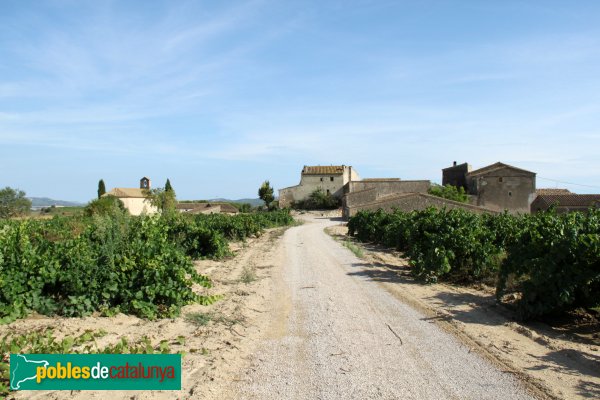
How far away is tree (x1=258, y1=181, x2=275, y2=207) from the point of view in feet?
251

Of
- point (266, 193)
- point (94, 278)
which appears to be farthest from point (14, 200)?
point (94, 278)

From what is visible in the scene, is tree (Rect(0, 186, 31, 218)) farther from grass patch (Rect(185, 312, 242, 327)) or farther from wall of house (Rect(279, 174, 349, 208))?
grass patch (Rect(185, 312, 242, 327))

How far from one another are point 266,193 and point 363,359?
71.0 meters

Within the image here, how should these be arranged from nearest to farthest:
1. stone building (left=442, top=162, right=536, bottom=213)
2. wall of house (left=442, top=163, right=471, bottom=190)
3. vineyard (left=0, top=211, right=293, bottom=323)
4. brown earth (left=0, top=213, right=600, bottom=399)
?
brown earth (left=0, top=213, right=600, bottom=399)
vineyard (left=0, top=211, right=293, bottom=323)
stone building (left=442, top=162, right=536, bottom=213)
wall of house (left=442, top=163, right=471, bottom=190)

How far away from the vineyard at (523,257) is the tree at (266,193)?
6116cm

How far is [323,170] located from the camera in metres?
71.9

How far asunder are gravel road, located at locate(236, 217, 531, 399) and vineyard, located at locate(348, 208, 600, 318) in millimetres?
1818

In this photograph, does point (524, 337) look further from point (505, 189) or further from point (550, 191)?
point (550, 191)

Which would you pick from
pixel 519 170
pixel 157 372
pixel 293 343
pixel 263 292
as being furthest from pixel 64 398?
pixel 519 170

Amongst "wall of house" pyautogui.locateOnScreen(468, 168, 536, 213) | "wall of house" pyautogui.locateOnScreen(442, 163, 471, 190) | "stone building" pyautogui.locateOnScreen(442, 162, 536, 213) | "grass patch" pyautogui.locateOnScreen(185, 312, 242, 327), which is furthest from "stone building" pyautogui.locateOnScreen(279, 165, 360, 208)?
"grass patch" pyautogui.locateOnScreen(185, 312, 242, 327)

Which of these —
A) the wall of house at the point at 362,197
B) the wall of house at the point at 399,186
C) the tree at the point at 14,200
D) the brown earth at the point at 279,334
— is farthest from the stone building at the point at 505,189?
the tree at the point at 14,200

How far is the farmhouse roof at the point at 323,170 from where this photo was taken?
70500 millimetres

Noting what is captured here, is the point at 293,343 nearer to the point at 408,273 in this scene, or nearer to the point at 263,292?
the point at 263,292

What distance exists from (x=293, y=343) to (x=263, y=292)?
3876 millimetres
